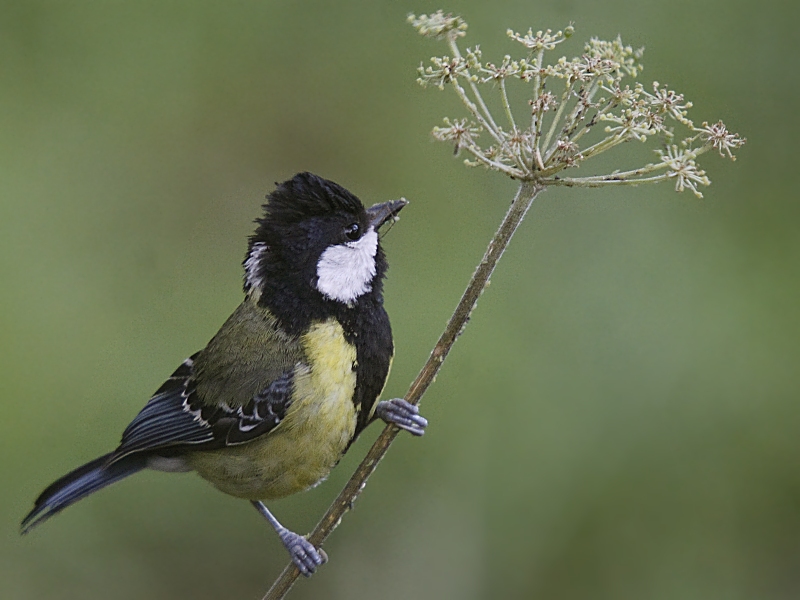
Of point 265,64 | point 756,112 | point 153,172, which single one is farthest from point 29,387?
Answer: point 756,112

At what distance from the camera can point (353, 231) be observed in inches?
132

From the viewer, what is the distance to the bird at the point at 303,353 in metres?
3.32

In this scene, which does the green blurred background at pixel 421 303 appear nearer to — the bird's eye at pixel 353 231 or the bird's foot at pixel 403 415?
the bird's foot at pixel 403 415

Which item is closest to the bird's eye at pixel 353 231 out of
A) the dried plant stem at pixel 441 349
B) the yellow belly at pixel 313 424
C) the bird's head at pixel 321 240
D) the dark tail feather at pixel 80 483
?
the bird's head at pixel 321 240

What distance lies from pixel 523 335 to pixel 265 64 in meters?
2.52

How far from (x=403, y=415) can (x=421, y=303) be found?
2090 mm

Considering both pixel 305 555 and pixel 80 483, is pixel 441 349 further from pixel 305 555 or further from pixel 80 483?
pixel 80 483

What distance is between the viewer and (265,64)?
618 centimetres

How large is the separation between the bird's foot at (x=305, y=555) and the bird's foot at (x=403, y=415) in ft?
1.73

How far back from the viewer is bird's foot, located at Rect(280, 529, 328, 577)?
11.1 ft

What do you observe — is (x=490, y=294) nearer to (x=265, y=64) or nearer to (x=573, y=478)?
(x=573, y=478)

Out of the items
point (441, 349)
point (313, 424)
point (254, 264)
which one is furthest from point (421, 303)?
point (441, 349)

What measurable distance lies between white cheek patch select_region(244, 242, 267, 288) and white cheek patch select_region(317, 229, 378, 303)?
0.83 feet

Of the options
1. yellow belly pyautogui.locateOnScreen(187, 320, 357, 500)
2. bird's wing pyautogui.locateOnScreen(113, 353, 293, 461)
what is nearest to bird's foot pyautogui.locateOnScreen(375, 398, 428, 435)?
yellow belly pyautogui.locateOnScreen(187, 320, 357, 500)
